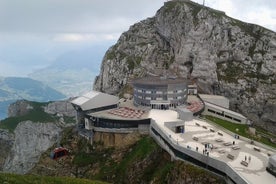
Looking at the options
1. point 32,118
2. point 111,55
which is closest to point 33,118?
point 32,118

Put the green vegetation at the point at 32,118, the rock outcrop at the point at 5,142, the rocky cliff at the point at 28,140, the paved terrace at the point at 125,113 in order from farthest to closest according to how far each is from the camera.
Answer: the rock outcrop at the point at 5,142 → the green vegetation at the point at 32,118 → the rocky cliff at the point at 28,140 → the paved terrace at the point at 125,113

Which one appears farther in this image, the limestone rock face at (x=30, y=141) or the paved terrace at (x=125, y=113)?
the limestone rock face at (x=30, y=141)

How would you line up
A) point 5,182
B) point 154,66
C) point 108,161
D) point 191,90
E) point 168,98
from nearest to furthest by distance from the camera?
point 5,182 < point 108,161 < point 168,98 < point 191,90 < point 154,66

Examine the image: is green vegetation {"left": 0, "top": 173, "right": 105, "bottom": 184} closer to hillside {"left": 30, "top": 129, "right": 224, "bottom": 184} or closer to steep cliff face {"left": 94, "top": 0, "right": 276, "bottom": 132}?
hillside {"left": 30, "top": 129, "right": 224, "bottom": 184}

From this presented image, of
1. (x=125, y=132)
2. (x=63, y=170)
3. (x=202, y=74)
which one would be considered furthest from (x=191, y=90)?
(x=63, y=170)

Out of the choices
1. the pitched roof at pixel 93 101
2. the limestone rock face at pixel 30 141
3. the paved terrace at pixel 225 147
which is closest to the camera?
the paved terrace at pixel 225 147

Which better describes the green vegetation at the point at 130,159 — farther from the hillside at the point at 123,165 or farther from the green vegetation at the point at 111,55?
the green vegetation at the point at 111,55

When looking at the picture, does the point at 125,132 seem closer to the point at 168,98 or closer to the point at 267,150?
the point at 168,98

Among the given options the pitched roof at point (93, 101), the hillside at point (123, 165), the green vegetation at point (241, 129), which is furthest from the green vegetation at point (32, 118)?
the green vegetation at point (241, 129)
